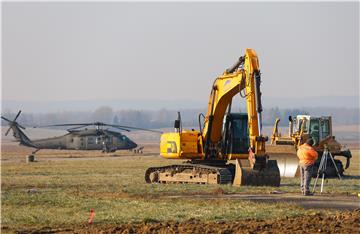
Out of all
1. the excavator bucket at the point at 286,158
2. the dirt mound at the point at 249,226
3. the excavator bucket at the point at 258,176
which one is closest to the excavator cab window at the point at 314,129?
the excavator bucket at the point at 286,158

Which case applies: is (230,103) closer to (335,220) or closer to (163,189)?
(163,189)

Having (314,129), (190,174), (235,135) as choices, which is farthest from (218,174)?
(314,129)

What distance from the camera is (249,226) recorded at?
18875 millimetres

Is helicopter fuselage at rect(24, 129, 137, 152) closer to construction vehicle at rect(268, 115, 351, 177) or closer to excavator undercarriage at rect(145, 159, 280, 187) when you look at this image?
construction vehicle at rect(268, 115, 351, 177)

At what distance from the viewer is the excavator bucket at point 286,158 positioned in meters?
41.6

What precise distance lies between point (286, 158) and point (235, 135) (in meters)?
7.80

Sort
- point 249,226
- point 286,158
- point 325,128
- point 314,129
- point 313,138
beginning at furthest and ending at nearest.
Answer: point 325,128
point 314,129
point 313,138
point 286,158
point 249,226

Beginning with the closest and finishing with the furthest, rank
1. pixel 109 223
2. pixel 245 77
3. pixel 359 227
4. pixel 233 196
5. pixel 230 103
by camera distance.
Result: pixel 359 227 → pixel 109 223 → pixel 233 196 → pixel 245 77 → pixel 230 103

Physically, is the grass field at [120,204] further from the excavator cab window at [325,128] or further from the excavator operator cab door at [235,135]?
the excavator cab window at [325,128]

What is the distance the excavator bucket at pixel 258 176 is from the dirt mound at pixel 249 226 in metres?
11.5

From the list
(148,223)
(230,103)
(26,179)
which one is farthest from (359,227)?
(26,179)

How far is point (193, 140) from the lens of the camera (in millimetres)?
35500

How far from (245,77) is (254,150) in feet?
9.07

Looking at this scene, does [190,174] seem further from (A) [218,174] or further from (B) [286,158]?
(B) [286,158]
